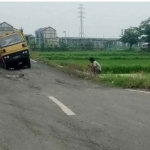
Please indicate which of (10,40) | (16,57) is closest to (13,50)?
(16,57)

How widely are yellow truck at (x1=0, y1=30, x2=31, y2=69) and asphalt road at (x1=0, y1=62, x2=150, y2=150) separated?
9.80 metres

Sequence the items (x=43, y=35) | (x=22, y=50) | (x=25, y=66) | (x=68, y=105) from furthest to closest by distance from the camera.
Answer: (x=43, y=35) < (x=25, y=66) < (x=22, y=50) < (x=68, y=105)

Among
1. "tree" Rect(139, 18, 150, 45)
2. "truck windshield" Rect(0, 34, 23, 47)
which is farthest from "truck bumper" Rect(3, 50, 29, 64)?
"tree" Rect(139, 18, 150, 45)

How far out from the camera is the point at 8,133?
203 inches

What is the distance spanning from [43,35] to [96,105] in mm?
85358

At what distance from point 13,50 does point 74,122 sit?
538 inches

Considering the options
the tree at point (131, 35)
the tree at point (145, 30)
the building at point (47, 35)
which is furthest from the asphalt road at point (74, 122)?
the building at point (47, 35)

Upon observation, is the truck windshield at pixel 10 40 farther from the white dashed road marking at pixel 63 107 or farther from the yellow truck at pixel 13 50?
the white dashed road marking at pixel 63 107

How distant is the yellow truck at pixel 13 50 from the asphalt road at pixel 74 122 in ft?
32.1

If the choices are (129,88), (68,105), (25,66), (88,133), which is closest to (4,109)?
(68,105)

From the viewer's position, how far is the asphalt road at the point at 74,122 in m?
4.64

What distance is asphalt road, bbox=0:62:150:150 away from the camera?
464cm

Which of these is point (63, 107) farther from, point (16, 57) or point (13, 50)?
point (13, 50)

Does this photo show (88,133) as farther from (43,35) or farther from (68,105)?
(43,35)
